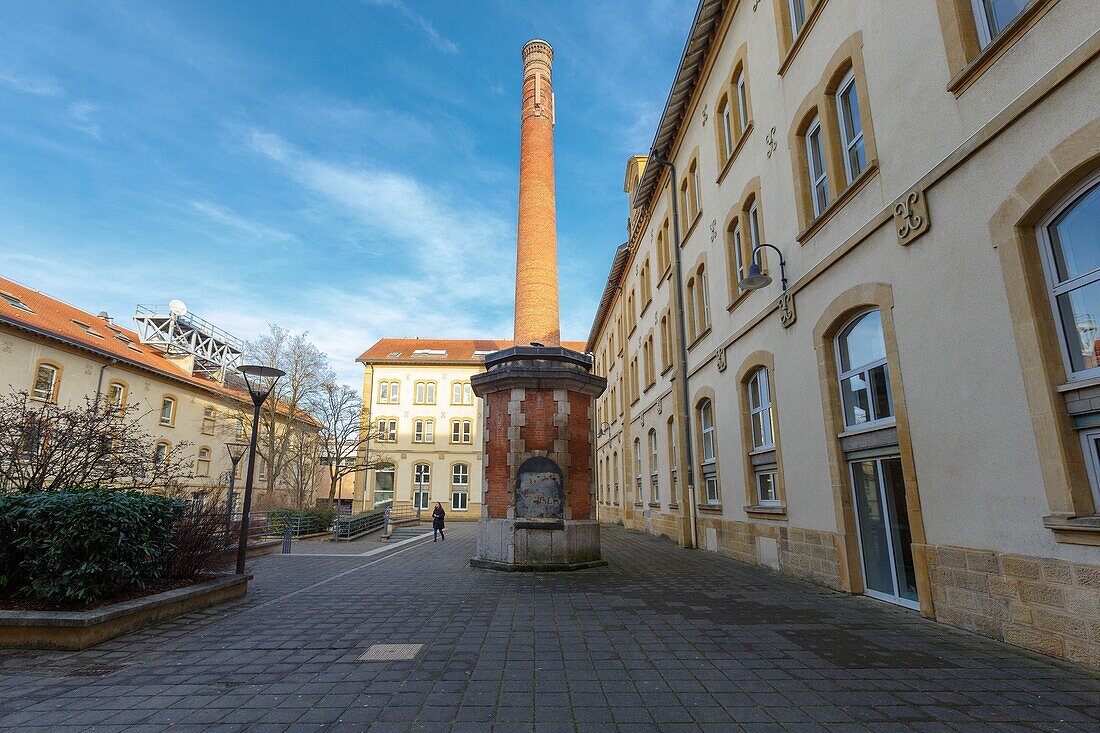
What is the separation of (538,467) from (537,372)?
76.6 inches

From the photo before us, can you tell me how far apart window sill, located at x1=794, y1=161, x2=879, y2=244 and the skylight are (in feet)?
108

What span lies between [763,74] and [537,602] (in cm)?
1084

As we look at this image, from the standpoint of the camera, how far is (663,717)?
3.71m

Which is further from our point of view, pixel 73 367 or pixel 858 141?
pixel 73 367

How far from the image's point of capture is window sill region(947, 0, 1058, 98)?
505cm

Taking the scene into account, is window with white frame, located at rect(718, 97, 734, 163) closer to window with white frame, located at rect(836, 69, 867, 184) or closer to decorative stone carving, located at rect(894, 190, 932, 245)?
window with white frame, located at rect(836, 69, 867, 184)

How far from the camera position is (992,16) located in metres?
5.87

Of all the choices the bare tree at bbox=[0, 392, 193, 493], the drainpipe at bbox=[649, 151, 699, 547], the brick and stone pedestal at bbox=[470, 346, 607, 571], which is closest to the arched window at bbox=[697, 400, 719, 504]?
the drainpipe at bbox=[649, 151, 699, 547]

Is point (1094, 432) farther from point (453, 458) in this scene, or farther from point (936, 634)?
point (453, 458)

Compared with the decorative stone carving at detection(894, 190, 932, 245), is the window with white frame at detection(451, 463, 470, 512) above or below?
below

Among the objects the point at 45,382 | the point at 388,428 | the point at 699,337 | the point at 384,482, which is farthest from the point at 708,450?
the point at 388,428

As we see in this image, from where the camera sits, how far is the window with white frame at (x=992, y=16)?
5.61m

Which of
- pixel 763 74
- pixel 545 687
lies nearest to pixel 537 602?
pixel 545 687

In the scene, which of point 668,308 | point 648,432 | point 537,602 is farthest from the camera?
point 648,432
